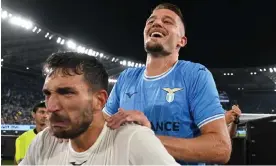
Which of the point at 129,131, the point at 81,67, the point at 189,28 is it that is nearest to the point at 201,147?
the point at 129,131

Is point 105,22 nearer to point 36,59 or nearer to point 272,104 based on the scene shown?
point 36,59

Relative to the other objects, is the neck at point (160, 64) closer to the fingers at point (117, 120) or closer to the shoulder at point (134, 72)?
the shoulder at point (134, 72)

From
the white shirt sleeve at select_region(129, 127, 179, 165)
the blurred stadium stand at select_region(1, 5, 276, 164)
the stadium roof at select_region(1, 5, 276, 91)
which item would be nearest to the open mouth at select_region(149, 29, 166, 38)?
the white shirt sleeve at select_region(129, 127, 179, 165)

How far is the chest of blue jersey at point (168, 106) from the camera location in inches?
69.2

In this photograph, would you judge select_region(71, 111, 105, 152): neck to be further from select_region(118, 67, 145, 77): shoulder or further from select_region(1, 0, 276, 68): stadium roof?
select_region(1, 0, 276, 68): stadium roof

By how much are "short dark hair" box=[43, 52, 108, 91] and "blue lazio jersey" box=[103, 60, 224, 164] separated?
38 centimetres

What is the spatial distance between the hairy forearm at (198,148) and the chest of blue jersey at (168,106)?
0.15 m

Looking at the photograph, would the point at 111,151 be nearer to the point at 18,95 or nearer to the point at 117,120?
the point at 117,120

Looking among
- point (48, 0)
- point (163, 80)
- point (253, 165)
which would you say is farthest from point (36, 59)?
point (163, 80)

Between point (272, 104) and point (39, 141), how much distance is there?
27.1 m

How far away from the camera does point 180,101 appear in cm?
176

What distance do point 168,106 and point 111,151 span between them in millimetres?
475

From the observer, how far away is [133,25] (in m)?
17.9

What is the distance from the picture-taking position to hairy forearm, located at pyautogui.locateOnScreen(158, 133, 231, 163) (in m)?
1.57
